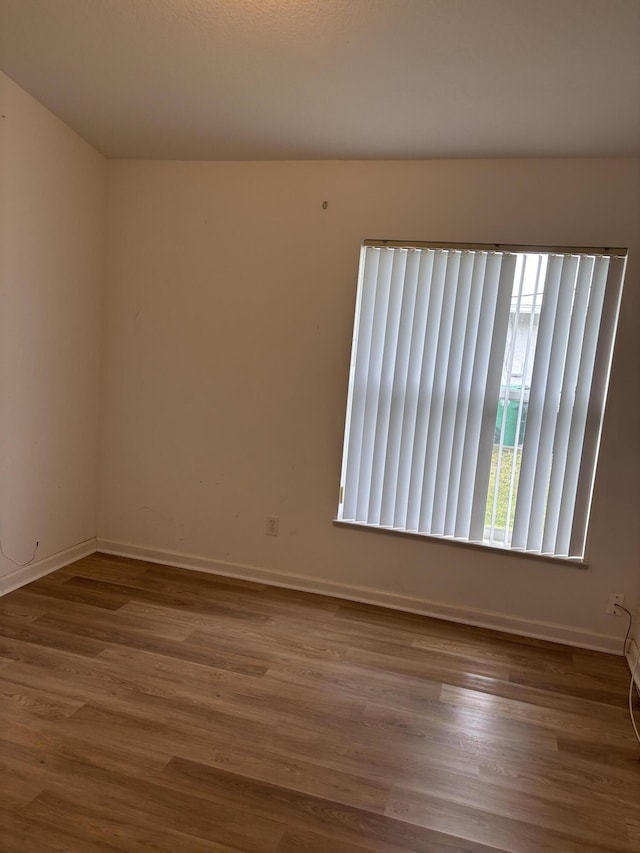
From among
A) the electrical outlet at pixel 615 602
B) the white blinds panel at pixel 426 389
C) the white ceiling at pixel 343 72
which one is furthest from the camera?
the white blinds panel at pixel 426 389

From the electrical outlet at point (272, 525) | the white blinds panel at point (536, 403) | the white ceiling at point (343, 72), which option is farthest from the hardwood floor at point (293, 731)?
the white ceiling at point (343, 72)

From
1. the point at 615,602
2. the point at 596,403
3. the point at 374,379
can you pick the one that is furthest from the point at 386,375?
the point at 615,602

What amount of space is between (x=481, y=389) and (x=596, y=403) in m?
0.56

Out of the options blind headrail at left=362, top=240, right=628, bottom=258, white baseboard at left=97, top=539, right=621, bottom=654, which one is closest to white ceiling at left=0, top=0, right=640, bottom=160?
blind headrail at left=362, top=240, right=628, bottom=258

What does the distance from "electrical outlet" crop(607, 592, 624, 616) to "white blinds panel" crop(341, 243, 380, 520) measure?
1.39 metres

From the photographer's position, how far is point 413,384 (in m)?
3.13

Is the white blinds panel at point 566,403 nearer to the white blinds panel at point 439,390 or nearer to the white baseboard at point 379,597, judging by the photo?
the white baseboard at point 379,597

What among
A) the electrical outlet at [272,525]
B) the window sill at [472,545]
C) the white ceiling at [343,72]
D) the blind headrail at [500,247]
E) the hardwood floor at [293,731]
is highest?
the white ceiling at [343,72]

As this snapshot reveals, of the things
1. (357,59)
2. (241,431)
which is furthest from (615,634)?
(357,59)

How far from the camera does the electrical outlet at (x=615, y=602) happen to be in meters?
2.92

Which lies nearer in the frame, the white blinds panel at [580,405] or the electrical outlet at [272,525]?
the white blinds panel at [580,405]

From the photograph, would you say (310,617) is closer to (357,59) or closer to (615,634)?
(615,634)

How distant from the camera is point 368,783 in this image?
1883mm

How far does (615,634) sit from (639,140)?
2.37 meters
